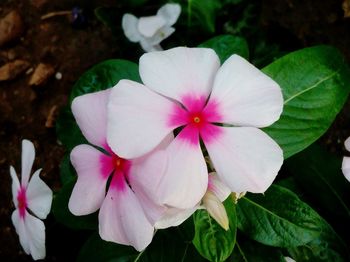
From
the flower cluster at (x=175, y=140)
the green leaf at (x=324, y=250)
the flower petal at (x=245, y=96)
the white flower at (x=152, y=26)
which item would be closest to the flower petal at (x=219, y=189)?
the flower cluster at (x=175, y=140)

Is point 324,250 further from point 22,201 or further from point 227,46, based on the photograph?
point 22,201

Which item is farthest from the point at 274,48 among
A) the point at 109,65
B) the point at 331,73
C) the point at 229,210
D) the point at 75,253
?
the point at 75,253

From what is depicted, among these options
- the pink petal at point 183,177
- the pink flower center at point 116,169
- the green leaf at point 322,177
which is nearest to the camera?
the pink petal at point 183,177

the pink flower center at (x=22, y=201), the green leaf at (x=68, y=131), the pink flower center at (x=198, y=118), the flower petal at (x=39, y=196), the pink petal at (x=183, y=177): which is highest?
the pink flower center at (x=198, y=118)

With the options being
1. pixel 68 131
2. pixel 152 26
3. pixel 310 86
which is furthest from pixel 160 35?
pixel 310 86

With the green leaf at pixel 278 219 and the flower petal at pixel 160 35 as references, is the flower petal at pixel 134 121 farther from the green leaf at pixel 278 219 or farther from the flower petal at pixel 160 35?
the flower petal at pixel 160 35

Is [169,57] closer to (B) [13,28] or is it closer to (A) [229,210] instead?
(A) [229,210]

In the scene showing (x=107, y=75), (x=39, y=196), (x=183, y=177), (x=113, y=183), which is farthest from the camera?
(x=107, y=75)
